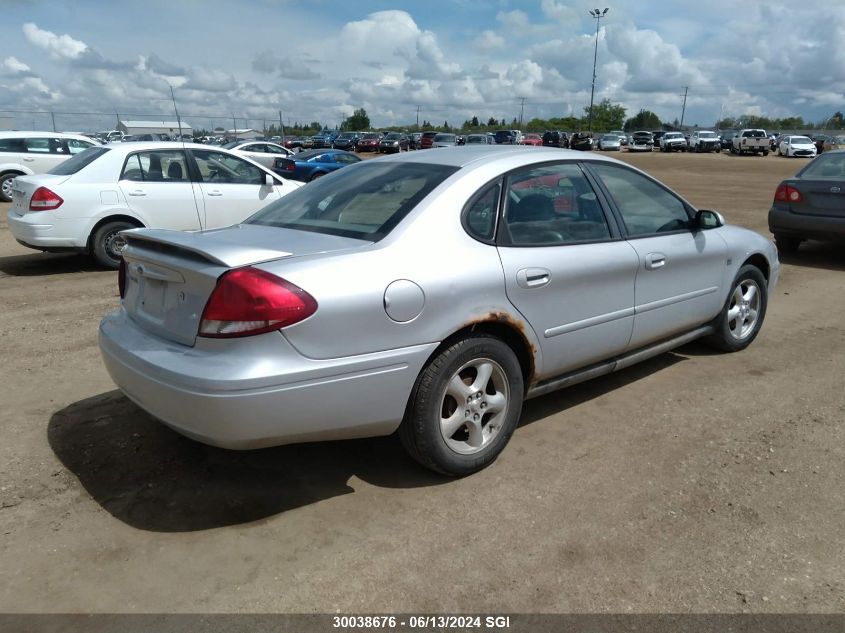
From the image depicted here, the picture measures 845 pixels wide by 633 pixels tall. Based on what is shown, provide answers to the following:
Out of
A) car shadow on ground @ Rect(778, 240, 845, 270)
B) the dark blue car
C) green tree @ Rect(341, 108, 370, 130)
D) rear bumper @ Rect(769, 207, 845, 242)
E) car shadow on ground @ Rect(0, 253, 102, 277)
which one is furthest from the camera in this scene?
green tree @ Rect(341, 108, 370, 130)

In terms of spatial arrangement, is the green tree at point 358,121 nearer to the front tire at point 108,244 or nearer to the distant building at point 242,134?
the distant building at point 242,134

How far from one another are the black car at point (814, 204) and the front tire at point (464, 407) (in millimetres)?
7493

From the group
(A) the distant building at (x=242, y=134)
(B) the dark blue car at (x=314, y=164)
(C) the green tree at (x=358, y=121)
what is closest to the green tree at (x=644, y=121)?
(C) the green tree at (x=358, y=121)

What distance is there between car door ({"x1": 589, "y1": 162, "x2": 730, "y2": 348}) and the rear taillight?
5458 mm

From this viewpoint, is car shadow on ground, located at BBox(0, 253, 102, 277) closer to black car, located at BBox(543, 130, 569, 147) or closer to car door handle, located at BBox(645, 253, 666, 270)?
car door handle, located at BBox(645, 253, 666, 270)

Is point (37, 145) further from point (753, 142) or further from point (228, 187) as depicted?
point (753, 142)

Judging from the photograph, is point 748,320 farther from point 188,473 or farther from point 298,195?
point 188,473

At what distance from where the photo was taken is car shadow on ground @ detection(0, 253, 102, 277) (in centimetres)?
839

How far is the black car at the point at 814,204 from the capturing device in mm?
8859

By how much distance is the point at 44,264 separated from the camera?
350 inches

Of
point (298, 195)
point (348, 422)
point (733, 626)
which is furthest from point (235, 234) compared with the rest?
point (733, 626)

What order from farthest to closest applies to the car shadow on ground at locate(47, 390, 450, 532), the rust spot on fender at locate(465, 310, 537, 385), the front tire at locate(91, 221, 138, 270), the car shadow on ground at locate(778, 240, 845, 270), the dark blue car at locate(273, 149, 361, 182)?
the dark blue car at locate(273, 149, 361, 182) < the car shadow on ground at locate(778, 240, 845, 270) < the front tire at locate(91, 221, 138, 270) < the rust spot on fender at locate(465, 310, 537, 385) < the car shadow on ground at locate(47, 390, 450, 532)

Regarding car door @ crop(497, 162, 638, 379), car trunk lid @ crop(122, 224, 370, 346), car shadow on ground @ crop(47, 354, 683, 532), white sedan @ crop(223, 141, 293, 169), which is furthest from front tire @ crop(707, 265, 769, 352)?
white sedan @ crop(223, 141, 293, 169)

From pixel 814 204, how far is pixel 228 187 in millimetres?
7938
